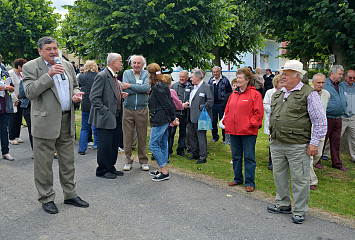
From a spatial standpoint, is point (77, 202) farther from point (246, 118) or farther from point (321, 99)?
point (321, 99)

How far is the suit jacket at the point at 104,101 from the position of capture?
20.2 feet

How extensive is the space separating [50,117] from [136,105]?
2.51 meters

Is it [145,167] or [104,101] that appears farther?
[145,167]

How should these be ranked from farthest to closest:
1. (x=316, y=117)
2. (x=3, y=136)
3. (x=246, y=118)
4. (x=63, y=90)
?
1. (x=3, y=136)
2. (x=246, y=118)
3. (x=63, y=90)
4. (x=316, y=117)

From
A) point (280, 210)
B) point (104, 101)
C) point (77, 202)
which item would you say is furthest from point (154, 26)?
point (280, 210)

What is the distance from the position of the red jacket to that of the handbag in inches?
66.6

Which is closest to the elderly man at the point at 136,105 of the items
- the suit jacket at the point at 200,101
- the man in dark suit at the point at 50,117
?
the suit jacket at the point at 200,101

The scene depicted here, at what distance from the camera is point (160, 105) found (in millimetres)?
6227

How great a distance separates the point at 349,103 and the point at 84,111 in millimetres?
6101

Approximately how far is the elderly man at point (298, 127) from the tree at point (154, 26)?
20.0 feet

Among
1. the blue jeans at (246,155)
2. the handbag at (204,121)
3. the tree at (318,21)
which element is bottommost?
the blue jeans at (246,155)

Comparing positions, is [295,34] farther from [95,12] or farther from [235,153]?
[95,12]

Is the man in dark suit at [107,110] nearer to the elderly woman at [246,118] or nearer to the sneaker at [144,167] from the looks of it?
the sneaker at [144,167]

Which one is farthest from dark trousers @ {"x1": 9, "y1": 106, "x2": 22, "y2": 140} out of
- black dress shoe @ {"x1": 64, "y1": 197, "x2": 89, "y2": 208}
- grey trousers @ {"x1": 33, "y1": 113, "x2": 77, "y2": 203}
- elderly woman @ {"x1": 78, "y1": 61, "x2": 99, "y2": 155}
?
black dress shoe @ {"x1": 64, "y1": 197, "x2": 89, "y2": 208}
